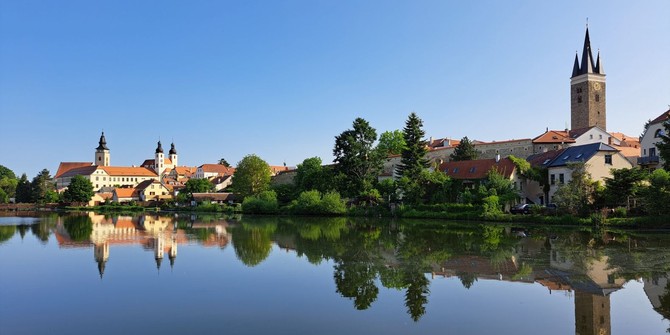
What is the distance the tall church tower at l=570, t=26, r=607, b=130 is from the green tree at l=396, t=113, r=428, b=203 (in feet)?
112

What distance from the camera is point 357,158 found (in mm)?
55719

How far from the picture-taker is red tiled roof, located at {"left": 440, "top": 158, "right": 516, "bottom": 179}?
44.9 meters

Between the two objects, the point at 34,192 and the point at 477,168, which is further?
the point at 34,192

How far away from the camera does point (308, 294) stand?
1269 centimetres

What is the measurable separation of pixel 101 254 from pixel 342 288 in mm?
11921

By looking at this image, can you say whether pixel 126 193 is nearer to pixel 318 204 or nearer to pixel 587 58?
pixel 318 204

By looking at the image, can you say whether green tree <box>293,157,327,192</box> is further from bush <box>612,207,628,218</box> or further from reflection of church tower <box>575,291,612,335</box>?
reflection of church tower <box>575,291,612,335</box>

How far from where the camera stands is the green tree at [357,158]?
55562mm

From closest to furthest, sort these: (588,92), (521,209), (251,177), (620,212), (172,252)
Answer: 1. (172,252)
2. (620,212)
3. (521,209)
4. (588,92)
5. (251,177)

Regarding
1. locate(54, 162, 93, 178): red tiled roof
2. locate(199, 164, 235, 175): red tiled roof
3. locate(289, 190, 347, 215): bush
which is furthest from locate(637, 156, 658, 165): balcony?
locate(54, 162, 93, 178): red tiled roof

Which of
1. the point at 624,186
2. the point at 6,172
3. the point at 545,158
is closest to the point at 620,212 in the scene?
the point at 624,186

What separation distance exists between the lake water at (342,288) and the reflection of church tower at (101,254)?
4.0 inches


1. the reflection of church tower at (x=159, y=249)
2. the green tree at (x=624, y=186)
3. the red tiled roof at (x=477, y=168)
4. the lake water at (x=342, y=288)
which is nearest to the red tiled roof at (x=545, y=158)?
the red tiled roof at (x=477, y=168)

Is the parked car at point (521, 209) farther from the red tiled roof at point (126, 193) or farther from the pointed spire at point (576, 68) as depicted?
the red tiled roof at point (126, 193)
